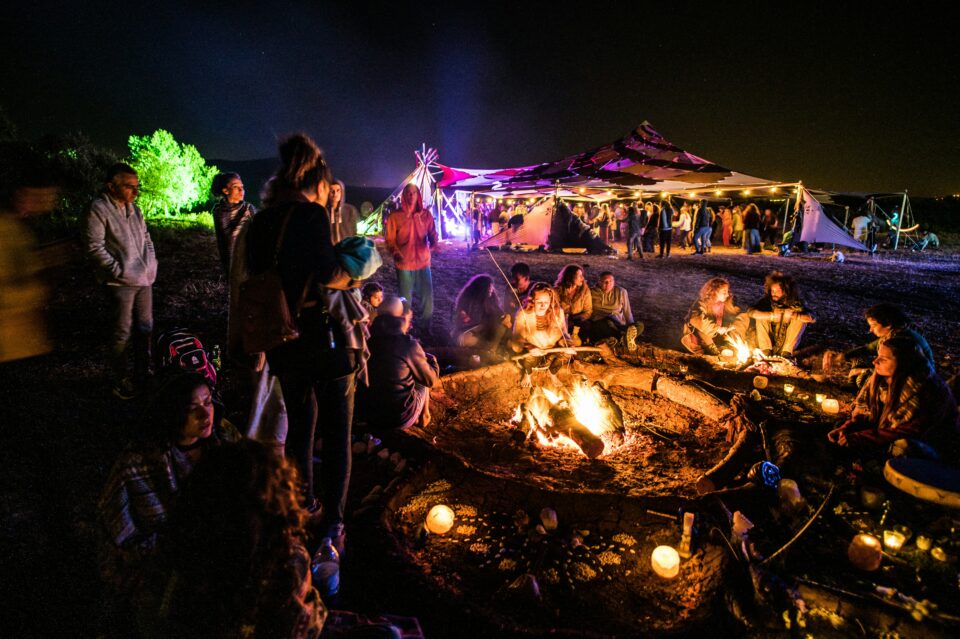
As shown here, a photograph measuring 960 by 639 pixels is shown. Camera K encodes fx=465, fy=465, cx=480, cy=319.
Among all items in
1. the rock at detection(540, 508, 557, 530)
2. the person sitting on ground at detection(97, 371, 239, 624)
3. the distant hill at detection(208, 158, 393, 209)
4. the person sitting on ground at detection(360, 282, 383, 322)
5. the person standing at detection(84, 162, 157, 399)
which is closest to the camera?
the person sitting on ground at detection(97, 371, 239, 624)

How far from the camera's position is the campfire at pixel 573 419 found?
164 inches

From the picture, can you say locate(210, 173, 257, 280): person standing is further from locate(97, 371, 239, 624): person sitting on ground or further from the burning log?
the burning log

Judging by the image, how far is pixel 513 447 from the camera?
4.26 metres

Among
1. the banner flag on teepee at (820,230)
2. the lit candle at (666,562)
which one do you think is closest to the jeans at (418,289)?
the lit candle at (666,562)

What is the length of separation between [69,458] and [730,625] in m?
4.32

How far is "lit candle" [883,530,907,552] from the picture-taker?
2.70 meters

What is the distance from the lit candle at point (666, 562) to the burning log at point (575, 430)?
1.40 meters

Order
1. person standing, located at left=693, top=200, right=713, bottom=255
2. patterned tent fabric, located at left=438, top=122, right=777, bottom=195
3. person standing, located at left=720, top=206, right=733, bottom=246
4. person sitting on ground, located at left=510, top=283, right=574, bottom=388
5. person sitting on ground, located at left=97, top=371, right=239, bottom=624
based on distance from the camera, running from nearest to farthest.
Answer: person sitting on ground, located at left=97, top=371, right=239, bottom=624
person sitting on ground, located at left=510, top=283, right=574, bottom=388
patterned tent fabric, located at left=438, top=122, right=777, bottom=195
person standing, located at left=693, top=200, right=713, bottom=255
person standing, located at left=720, top=206, right=733, bottom=246

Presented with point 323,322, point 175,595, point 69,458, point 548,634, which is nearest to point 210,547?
point 175,595

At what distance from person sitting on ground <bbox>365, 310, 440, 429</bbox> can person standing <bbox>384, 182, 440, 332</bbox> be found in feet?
8.04

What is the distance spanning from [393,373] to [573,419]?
1.70 m

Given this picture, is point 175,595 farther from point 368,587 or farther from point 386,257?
point 386,257

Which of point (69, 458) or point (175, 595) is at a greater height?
point (175, 595)

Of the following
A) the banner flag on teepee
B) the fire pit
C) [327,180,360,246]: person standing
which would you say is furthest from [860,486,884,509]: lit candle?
the banner flag on teepee
